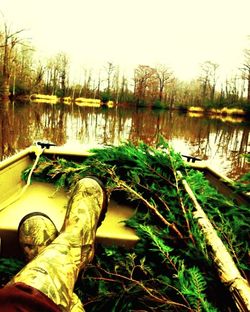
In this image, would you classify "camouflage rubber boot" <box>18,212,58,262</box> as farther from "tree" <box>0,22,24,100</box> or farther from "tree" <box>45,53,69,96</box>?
"tree" <box>45,53,69,96</box>

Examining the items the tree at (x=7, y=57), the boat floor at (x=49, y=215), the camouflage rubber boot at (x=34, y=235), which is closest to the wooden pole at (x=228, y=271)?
the boat floor at (x=49, y=215)

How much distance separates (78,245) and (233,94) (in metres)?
65.4

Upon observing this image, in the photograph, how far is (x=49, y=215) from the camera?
9.07 ft

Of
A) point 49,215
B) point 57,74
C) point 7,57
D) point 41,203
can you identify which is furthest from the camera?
point 57,74

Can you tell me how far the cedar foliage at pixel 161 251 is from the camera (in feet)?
5.38

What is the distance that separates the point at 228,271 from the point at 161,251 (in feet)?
1.22

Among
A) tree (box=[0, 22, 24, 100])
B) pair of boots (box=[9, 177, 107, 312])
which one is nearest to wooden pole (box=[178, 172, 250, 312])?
pair of boots (box=[9, 177, 107, 312])

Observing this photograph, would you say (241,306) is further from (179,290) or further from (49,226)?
(49,226)

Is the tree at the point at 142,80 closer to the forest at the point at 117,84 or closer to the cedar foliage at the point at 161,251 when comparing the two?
the forest at the point at 117,84

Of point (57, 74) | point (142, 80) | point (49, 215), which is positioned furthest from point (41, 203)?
point (142, 80)

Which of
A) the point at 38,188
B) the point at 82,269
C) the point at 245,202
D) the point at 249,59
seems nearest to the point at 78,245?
the point at 82,269

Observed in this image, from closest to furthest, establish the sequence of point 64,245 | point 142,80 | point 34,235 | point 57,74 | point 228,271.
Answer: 1. point 228,271
2. point 64,245
3. point 34,235
4. point 57,74
5. point 142,80

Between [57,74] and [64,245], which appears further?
[57,74]

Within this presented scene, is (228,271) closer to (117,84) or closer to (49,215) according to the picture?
(49,215)
